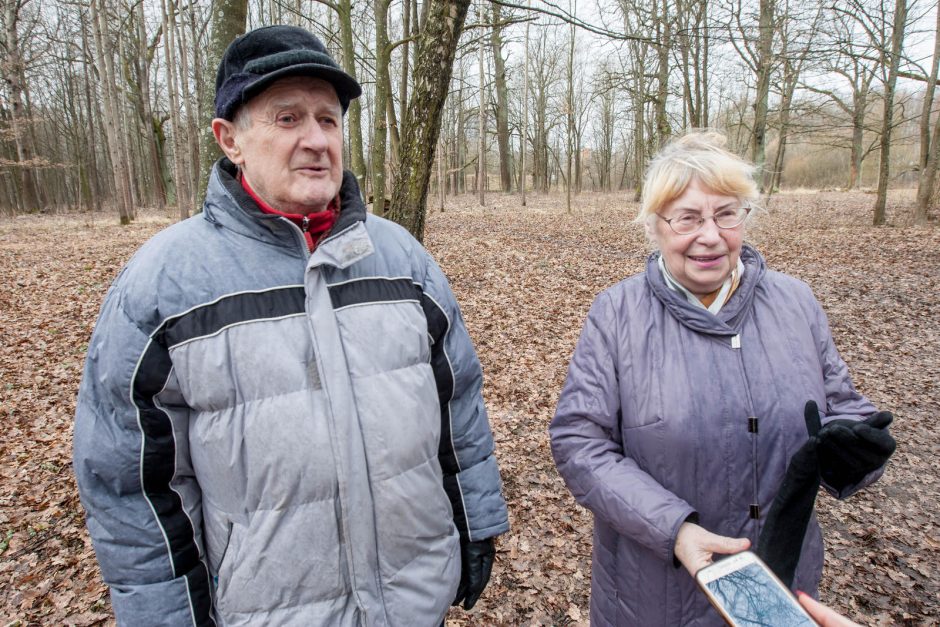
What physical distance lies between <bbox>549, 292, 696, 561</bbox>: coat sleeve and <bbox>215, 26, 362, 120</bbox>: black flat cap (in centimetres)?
123

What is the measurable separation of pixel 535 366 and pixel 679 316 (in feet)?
14.3

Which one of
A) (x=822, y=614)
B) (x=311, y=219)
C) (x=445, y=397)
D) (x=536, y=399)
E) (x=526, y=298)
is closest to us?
(x=822, y=614)

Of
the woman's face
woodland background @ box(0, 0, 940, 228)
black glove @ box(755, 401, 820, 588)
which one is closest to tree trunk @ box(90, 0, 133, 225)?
woodland background @ box(0, 0, 940, 228)

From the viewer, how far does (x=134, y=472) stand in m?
1.42

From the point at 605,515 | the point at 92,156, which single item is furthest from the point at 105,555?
A: the point at 92,156

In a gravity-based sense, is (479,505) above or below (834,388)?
below

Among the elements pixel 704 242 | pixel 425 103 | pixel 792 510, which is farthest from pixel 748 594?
pixel 425 103

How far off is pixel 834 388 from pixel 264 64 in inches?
84.1

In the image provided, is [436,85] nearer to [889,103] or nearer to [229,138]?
[229,138]

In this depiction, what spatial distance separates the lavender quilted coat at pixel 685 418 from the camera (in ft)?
5.21

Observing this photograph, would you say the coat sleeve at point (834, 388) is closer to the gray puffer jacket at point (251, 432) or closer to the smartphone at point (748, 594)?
the smartphone at point (748, 594)

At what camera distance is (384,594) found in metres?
1.58

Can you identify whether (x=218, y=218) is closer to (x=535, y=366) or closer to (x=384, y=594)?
(x=384, y=594)

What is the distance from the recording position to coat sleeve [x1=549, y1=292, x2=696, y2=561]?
1.50 metres
